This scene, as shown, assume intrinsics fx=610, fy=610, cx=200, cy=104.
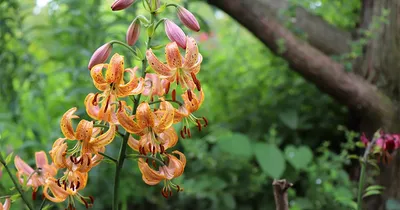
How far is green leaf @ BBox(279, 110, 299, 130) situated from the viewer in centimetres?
262

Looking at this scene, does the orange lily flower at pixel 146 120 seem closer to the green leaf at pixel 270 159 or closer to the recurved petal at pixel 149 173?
the recurved petal at pixel 149 173

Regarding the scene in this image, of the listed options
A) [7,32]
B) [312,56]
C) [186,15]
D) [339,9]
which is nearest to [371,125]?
[312,56]

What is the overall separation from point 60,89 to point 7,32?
2.59 ft

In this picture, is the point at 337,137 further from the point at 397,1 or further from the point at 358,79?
the point at 397,1

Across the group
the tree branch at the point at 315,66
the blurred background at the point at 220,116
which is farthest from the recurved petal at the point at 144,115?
the tree branch at the point at 315,66

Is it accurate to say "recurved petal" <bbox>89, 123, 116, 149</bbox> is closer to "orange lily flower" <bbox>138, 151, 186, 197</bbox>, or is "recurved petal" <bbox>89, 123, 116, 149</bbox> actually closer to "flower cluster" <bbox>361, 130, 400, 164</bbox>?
"orange lily flower" <bbox>138, 151, 186, 197</bbox>

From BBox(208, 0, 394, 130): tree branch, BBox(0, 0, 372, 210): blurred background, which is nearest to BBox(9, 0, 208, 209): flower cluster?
BBox(0, 0, 372, 210): blurred background

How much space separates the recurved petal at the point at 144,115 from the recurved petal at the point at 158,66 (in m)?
0.06

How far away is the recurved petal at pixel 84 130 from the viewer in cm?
92

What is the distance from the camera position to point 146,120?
91 cm

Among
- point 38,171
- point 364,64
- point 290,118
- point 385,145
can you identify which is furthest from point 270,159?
point 38,171

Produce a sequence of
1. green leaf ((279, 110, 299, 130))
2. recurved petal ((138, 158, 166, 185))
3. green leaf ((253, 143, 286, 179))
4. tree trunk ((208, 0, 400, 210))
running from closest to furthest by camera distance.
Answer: recurved petal ((138, 158, 166, 185)) < green leaf ((253, 143, 286, 179)) < tree trunk ((208, 0, 400, 210)) < green leaf ((279, 110, 299, 130))

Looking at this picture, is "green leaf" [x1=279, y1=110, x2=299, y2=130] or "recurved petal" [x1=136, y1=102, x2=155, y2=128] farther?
"green leaf" [x1=279, y1=110, x2=299, y2=130]

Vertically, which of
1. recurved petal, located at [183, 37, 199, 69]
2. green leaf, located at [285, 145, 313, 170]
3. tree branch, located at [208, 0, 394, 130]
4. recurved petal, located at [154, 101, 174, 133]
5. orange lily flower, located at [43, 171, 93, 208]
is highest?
recurved petal, located at [183, 37, 199, 69]
